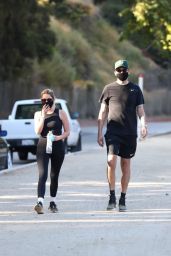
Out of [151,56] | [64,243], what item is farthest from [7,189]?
[151,56]

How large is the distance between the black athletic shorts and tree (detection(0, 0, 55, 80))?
2410 centimetres

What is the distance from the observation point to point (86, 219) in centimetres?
1070

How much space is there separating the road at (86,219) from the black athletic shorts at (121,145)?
83 cm

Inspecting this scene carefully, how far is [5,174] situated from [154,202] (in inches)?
204

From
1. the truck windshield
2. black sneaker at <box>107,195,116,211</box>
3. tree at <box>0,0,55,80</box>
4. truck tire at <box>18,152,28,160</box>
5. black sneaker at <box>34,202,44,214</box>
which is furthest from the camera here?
tree at <box>0,0,55,80</box>

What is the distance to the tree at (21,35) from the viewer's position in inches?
1413

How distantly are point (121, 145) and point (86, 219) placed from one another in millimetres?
1303

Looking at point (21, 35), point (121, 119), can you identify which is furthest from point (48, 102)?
point (21, 35)

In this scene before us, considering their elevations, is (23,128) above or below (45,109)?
below

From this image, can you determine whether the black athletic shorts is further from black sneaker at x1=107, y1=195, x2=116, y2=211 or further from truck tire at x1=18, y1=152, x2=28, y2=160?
truck tire at x1=18, y1=152, x2=28, y2=160

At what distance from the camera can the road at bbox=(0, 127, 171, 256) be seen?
884 cm

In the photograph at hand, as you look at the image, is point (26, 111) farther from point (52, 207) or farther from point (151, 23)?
point (52, 207)

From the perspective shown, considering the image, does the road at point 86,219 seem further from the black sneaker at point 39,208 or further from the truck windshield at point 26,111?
the truck windshield at point 26,111

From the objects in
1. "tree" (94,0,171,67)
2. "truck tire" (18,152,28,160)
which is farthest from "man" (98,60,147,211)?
"tree" (94,0,171,67)
